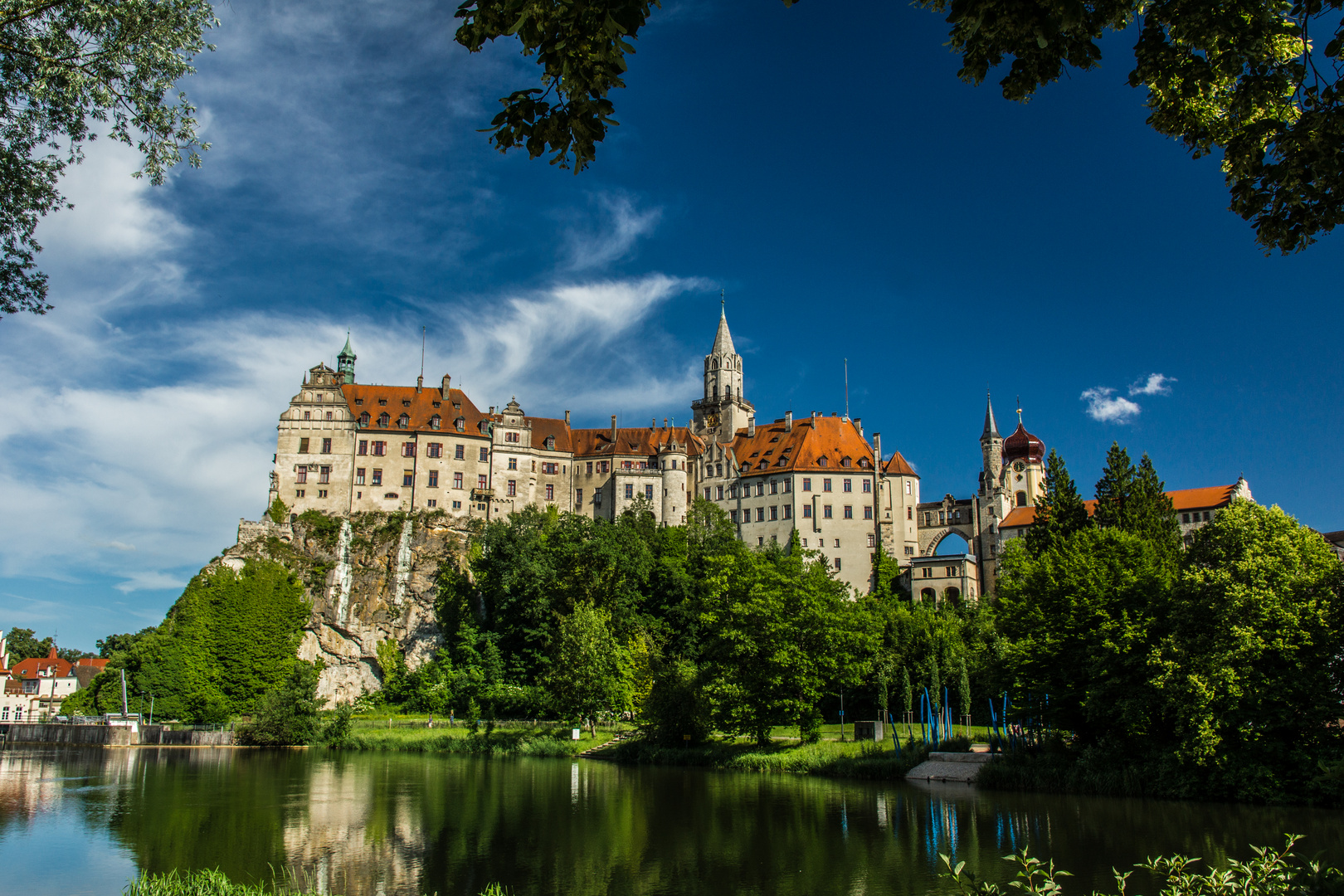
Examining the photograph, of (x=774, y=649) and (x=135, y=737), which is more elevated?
(x=774, y=649)

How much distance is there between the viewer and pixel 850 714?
57.4 metres

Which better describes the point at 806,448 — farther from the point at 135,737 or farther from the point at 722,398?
the point at 135,737

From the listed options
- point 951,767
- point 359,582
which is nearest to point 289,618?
point 359,582

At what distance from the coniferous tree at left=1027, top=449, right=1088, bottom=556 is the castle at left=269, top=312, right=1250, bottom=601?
62.5 ft

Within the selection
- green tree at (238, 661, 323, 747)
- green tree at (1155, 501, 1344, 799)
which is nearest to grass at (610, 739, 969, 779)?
green tree at (1155, 501, 1344, 799)

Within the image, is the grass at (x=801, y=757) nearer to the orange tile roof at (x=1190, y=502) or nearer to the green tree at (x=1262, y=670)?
the green tree at (x=1262, y=670)

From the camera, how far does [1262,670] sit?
29.1m

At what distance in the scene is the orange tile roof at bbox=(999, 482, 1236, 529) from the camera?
271 feet

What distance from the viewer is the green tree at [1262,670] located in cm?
2828

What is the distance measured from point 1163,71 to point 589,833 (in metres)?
24.4

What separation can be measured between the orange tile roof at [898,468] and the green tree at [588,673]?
40.3 meters

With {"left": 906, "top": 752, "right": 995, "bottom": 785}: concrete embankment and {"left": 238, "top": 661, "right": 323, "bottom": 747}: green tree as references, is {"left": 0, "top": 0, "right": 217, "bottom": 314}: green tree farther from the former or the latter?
{"left": 238, "top": 661, "right": 323, "bottom": 747}: green tree

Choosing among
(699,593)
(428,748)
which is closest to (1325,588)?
(699,593)

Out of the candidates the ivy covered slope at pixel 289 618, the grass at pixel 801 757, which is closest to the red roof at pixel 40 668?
the ivy covered slope at pixel 289 618
